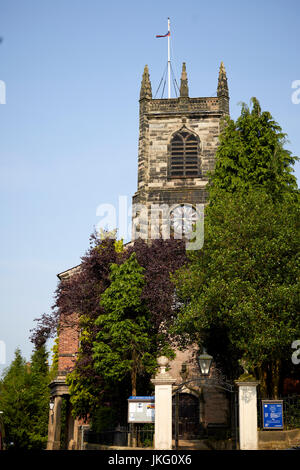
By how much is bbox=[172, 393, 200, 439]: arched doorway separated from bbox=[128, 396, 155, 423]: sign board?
1551 cm

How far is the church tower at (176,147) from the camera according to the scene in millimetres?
43281

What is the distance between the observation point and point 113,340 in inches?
952

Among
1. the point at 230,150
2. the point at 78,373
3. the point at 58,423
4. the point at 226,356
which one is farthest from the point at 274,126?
the point at 58,423

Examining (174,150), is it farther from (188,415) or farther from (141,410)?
(141,410)

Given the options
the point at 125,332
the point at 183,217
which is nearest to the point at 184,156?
the point at 183,217

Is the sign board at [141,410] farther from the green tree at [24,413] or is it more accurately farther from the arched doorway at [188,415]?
the green tree at [24,413]

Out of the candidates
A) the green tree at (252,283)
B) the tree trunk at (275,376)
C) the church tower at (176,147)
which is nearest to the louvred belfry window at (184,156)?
the church tower at (176,147)

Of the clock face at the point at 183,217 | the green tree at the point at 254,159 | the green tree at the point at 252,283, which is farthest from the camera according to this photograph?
the clock face at the point at 183,217

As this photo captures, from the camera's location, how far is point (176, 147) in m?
46.0

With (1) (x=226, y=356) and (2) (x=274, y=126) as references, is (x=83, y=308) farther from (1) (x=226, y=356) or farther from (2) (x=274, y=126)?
(2) (x=274, y=126)

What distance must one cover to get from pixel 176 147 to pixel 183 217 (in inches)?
278

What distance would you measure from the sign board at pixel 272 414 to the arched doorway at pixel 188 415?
1648 cm

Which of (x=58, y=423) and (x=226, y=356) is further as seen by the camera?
(x=58, y=423)
